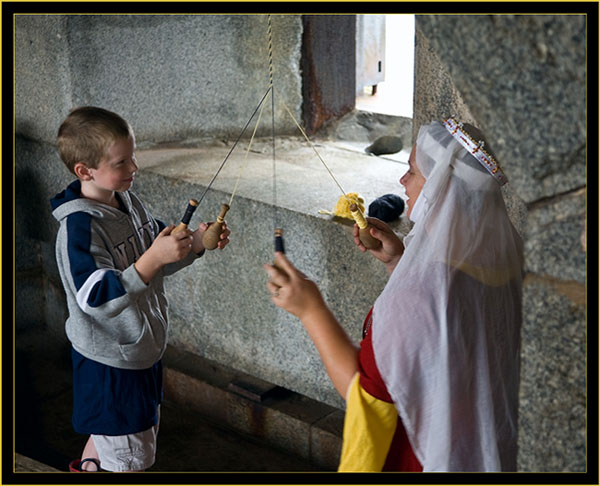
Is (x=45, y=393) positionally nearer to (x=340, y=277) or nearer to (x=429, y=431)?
(x=340, y=277)

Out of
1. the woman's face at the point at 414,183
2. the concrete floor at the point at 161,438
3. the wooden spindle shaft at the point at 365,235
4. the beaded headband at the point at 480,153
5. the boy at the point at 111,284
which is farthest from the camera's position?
the concrete floor at the point at 161,438

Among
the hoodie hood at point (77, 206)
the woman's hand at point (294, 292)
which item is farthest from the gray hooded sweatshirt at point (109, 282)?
the woman's hand at point (294, 292)

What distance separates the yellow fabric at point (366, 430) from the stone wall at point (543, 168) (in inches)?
13.3

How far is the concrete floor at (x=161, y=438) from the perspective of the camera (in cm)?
394

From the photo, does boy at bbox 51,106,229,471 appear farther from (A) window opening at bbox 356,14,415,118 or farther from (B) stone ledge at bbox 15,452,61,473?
(A) window opening at bbox 356,14,415,118

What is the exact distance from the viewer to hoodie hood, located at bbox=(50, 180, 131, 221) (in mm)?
2730

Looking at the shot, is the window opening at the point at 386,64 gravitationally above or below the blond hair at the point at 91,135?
above

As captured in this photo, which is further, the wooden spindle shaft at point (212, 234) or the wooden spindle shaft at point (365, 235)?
the wooden spindle shaft at point (212, 234)

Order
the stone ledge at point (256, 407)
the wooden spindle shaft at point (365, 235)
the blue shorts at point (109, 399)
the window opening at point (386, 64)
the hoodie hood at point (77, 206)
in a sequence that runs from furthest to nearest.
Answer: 1. the window opening at point (386, 64)
2. the stone ledge at point (256, 407)
3. the blue shorts at point (109, 399)
4. the hoodie hood at point (77, 206)
5. the wooden spindle shaft at point (365, 235)

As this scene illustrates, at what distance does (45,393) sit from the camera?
15.0ft

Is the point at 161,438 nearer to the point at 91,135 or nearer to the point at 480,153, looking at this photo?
the point at 91,135

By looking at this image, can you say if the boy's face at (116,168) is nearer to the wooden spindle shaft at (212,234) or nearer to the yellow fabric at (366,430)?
the wooden spindle shaft at (212,234)

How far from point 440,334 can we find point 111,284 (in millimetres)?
1057

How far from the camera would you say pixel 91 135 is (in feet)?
8.84
